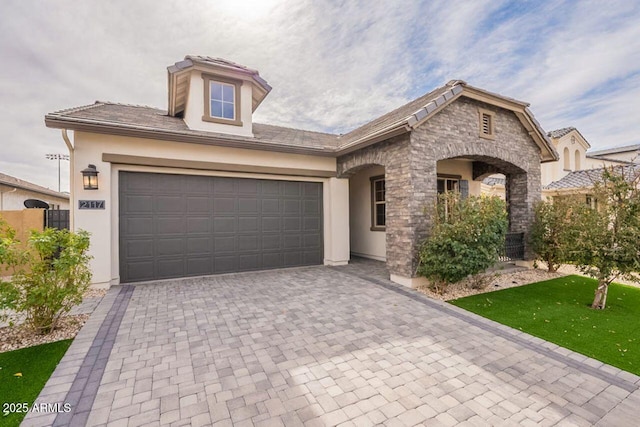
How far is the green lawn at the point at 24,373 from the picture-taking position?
8.75 ft

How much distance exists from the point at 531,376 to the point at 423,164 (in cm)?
492

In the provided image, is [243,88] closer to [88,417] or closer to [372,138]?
[372,138]

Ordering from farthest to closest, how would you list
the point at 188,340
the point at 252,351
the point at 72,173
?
the point at 72,173, the point at 188,340, the point at 252,351

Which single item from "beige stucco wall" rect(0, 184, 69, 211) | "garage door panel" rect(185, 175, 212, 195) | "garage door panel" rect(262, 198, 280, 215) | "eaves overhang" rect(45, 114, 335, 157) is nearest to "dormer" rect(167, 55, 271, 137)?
"eaves overhang" rect(45, 114, 335, 157)

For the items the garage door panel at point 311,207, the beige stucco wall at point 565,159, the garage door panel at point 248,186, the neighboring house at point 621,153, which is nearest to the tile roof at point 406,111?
the garage door panel at point 311,207

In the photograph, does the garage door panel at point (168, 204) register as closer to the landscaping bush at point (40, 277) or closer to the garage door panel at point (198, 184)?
the garage door panel at point (198, 184)

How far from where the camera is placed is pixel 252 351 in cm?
371

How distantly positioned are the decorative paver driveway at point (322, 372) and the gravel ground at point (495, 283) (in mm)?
1055

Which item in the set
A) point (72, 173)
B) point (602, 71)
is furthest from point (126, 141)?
point (602, 71)

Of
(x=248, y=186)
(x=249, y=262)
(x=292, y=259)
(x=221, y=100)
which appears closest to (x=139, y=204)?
(x=248, y=186)

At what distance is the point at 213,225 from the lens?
813 centimetres

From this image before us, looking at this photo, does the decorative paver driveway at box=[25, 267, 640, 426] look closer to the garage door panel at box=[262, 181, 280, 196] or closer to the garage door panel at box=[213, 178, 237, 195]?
the garage door panel at box=[213, 178, 237, 195]

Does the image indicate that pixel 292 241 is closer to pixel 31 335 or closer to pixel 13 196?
pixel 31 335

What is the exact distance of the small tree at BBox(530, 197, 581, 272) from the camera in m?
8.11
